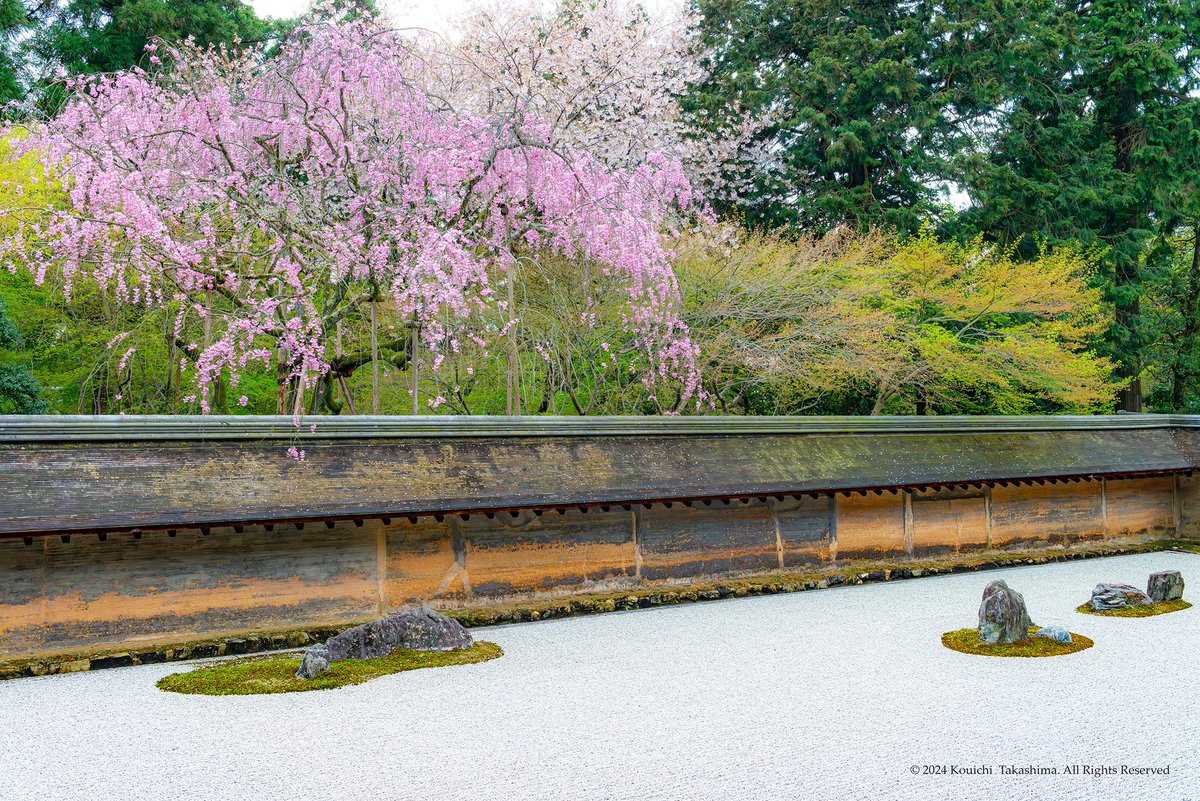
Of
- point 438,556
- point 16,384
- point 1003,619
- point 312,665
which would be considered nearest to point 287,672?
point 312,665

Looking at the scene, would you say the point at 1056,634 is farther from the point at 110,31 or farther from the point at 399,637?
the point at 110,31

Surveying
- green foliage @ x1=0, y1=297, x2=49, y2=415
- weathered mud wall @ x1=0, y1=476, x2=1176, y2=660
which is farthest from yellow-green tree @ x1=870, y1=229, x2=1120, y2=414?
green foliage @ x1=0, y1=297, x2=49, y2=415

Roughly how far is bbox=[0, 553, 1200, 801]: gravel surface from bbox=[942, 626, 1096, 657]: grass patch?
162mm

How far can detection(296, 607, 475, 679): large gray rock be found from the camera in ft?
27.5

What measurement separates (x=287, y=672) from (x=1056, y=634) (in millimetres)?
6779

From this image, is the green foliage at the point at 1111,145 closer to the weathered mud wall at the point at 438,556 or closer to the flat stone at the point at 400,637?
the weathered mud wall at the point at 438,556

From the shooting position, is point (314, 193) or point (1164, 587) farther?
point (314, 193)

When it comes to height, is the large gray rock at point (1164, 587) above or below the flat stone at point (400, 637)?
below

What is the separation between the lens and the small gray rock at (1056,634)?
8906 millimetres

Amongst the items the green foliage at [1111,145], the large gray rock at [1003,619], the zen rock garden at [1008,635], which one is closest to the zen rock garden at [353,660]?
the zen rock garden at [1008,635]

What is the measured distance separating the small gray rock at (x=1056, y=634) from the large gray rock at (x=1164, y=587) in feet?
8.94

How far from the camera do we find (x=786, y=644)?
357 inches

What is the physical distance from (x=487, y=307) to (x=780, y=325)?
553 cm

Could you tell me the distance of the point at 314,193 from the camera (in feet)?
37.8
